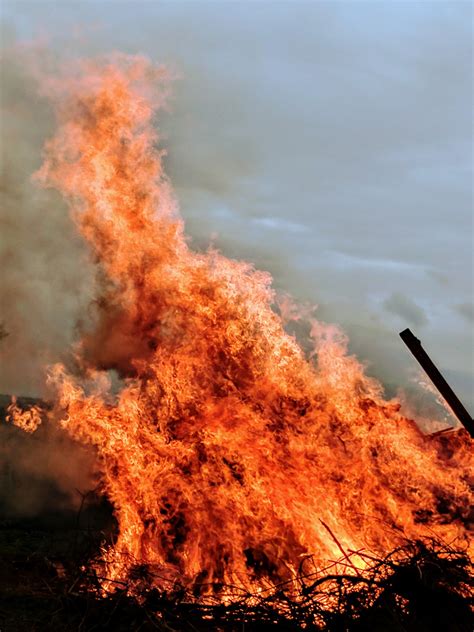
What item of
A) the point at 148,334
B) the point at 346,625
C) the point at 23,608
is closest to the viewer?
the point at 346,625

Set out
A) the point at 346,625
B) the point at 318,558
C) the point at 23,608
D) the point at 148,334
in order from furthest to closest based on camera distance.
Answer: the point at 148,334
the point at 318,558
the point at 23,608
the point at 346,625

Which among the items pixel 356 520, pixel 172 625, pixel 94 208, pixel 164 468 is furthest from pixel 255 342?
pixel 172 625

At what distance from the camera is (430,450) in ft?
35.9

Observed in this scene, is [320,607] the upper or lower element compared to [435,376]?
lower

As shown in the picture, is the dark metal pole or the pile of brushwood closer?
the pile of brushwood

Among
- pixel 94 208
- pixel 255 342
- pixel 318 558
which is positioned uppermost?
Result: pixel 94 208

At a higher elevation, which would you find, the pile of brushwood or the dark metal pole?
the dark metal pole

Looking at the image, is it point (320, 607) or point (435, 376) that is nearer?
point (320, 607)

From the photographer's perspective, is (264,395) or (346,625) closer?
(346,625)

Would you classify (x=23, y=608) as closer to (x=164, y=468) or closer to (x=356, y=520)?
(x=164, y=468)

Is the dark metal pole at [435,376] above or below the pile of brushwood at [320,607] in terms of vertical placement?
above

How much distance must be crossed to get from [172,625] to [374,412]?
6.19 meters

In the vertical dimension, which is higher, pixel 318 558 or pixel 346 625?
pixel 318 558

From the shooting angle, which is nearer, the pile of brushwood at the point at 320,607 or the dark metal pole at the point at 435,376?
the pile of brushwood at the point at 320,607
